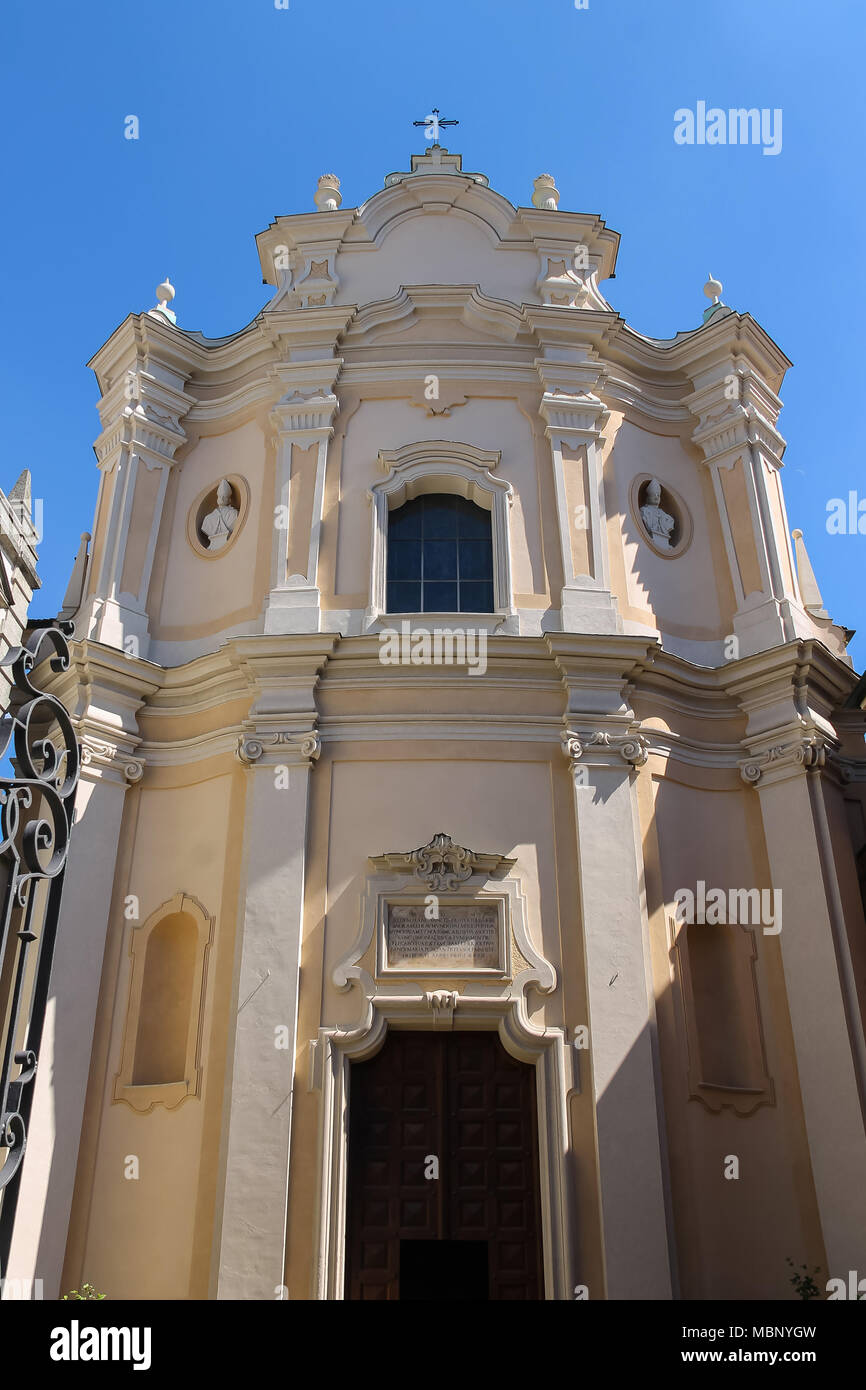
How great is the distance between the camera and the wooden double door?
32.2 ft

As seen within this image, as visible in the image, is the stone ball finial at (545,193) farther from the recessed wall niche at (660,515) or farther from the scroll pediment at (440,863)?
the scroll pediment at (440,863)

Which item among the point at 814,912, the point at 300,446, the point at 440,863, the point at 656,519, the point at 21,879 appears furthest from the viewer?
the point at 656,519

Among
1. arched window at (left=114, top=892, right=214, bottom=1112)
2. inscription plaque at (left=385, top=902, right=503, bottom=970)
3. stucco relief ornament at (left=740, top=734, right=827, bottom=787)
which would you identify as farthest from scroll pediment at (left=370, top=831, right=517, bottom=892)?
stucco relief ornament at (left=740, top=734, right=827, bottom=787)

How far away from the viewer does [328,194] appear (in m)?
15.5

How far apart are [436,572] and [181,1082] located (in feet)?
19.2

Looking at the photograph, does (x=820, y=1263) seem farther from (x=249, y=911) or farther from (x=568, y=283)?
(x=568, y=283)

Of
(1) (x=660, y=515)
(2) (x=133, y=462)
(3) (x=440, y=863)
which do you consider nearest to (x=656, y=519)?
(1) (x=660, y=515)

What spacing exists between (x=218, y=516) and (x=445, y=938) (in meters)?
5.86

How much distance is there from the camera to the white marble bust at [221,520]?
13.7 metres

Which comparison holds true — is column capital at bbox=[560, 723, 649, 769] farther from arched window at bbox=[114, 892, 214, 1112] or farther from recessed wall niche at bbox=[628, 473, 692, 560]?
arched window at bbox=[114, 892, 214, 1112]

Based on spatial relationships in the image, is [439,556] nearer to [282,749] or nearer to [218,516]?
[218,516]

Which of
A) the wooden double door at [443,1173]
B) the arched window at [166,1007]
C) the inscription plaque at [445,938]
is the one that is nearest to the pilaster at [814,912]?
the wooden double door at [443,1173]

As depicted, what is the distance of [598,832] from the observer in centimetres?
1120

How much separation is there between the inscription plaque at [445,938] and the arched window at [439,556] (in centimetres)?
337
